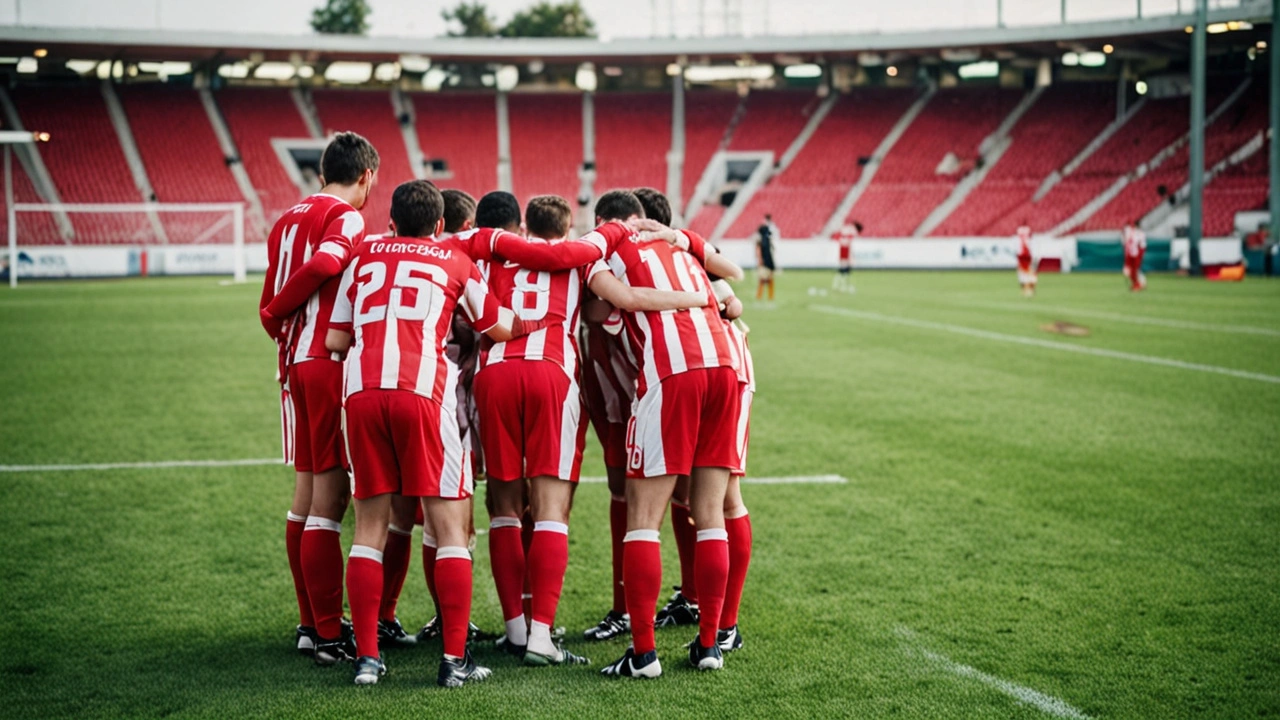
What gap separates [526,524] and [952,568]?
2.46 meters

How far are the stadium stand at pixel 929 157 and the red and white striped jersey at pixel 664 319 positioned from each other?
41.4 meters

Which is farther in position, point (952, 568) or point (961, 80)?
point (961, 80)

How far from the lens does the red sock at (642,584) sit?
14.8 feet

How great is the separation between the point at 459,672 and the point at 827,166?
153ft

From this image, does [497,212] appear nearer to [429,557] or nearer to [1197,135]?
[429,557]

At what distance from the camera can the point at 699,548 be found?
15.3 feet

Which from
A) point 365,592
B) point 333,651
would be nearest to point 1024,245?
point 333,651

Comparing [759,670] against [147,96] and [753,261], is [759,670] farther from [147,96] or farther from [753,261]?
[147,96]

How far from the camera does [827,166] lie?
49.0 meters

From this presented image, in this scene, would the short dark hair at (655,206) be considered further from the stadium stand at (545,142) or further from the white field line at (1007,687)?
the stadium stand at (545,142)

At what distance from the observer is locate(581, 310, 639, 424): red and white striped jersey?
5121 mm

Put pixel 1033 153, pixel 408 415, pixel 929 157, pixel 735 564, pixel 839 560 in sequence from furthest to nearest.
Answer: pixel 929 157
pixel 1033 153
pixel 839 560
pixel 735 564
pixel 408 415

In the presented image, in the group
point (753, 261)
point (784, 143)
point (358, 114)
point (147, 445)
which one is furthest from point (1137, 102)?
point (147, 445)

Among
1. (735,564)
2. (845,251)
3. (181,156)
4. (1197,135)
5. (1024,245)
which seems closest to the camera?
(735,564)
